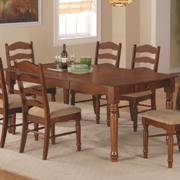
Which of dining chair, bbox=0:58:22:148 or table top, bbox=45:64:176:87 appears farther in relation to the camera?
dining chair, bbox=0:58:22:148

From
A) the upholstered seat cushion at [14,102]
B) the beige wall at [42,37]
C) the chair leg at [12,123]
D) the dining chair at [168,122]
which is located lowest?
the chair leg at [12,123]

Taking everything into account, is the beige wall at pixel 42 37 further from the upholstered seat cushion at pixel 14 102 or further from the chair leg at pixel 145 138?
the chair leg at pixel 145 138

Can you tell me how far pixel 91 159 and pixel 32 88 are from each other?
858 millimetres

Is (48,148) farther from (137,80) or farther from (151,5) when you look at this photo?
(151,5)

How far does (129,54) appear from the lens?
974 cm

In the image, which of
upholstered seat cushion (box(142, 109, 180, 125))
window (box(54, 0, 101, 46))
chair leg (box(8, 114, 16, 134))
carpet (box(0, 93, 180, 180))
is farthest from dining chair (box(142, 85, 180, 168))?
window (box(54, 0, 101, 46))

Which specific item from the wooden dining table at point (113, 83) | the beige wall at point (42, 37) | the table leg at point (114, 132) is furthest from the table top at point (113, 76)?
the beige wall at point (42, 37)

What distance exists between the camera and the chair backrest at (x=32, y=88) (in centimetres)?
550

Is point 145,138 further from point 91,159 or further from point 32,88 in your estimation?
point 32,88

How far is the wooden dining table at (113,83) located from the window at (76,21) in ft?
8.42

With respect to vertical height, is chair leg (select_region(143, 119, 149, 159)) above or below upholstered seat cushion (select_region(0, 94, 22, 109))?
below

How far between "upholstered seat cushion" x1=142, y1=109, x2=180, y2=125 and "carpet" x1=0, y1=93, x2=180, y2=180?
1.34 ft

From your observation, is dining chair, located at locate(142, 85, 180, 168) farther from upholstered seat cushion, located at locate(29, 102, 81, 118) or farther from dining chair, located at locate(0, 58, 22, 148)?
dining chair, located at locate(0, 58, 22, 148)

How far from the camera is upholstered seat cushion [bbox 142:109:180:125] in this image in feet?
17.4
